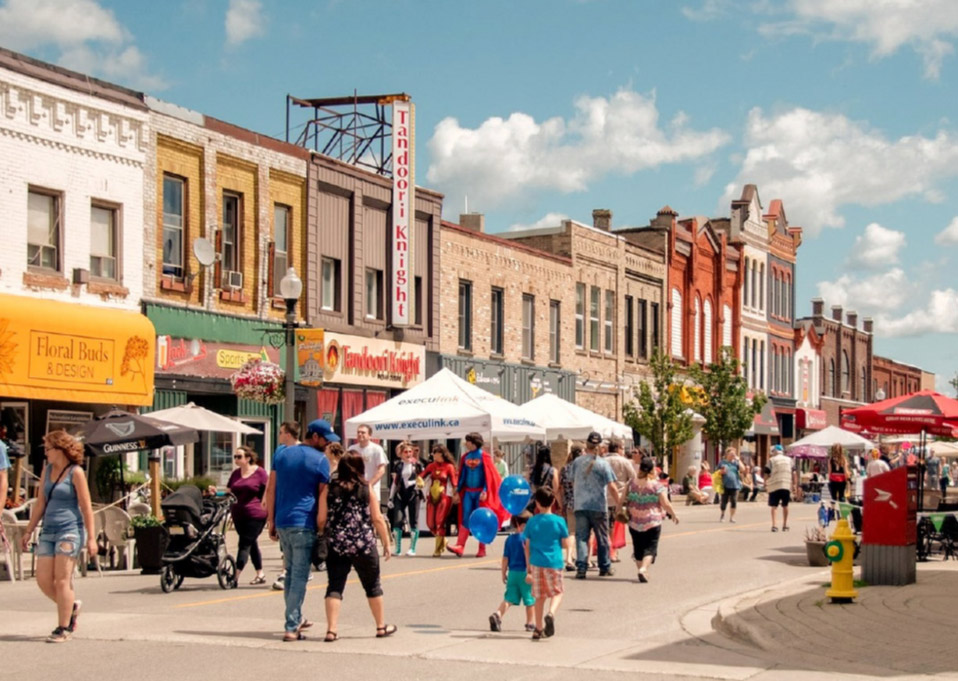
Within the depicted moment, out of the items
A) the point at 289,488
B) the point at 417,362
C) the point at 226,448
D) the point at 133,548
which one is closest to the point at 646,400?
the point at 417,362

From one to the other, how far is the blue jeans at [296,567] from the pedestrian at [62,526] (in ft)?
5.22

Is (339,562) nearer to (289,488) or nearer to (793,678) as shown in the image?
(289,488)

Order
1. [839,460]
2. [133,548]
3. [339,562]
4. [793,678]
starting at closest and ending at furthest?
1. [793,678]
2. [339,562]
3. [133,548]
4. [839,460]

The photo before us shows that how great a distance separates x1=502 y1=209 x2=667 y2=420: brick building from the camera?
46219 mm

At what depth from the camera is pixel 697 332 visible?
2206 inches

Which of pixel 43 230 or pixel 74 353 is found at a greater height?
pixel 43 230

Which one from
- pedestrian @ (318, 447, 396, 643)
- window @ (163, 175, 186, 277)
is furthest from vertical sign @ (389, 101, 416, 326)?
pedestrian @ (318, 447, 396, 643)

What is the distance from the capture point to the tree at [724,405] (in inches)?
2008

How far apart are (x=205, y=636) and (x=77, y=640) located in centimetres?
106

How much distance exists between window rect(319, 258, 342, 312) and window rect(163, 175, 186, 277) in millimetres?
5358

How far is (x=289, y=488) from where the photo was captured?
41.7ft

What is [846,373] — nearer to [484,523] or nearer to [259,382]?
[259,382]

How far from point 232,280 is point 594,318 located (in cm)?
1947

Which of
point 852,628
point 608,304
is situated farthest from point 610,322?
point 852,628
